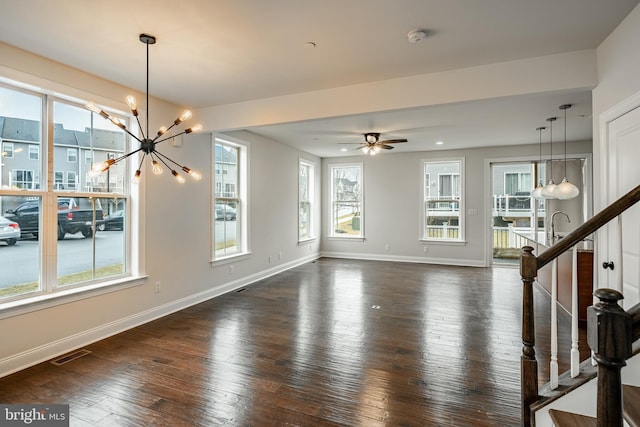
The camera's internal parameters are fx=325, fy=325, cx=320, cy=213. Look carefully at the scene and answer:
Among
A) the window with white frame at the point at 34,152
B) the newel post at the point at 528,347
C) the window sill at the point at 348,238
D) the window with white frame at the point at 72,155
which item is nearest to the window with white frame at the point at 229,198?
the window with white frame at the point at 72,155

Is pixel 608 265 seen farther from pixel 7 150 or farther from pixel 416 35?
pixel 7 150

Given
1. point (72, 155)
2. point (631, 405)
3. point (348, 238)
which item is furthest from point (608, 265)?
point (348, 238)

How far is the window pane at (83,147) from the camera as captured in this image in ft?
10.7

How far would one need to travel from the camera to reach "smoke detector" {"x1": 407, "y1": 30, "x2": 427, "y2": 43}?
8.36 ft

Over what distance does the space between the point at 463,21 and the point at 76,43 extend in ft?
10.4

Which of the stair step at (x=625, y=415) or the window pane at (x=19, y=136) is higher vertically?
the window pane at (x=19, y=136)

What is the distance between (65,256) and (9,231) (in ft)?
1.73

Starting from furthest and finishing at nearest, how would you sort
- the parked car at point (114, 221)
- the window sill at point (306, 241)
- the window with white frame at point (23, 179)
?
the window sill at point (306, 241) < the parked car at point (114, 221) < the window with white frame at point (23, 179)

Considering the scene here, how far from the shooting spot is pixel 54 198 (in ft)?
10.4

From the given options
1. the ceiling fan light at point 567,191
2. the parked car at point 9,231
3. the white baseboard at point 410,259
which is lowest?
the white baseboard at point 410,259

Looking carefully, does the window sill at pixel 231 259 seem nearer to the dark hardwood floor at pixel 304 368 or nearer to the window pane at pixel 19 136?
the dark hardwood floor at pixel 304 368

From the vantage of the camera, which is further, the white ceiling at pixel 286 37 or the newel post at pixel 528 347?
the white ceiling at pixel 286 37

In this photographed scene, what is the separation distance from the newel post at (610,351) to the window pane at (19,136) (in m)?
4.07

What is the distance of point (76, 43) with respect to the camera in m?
2.76
